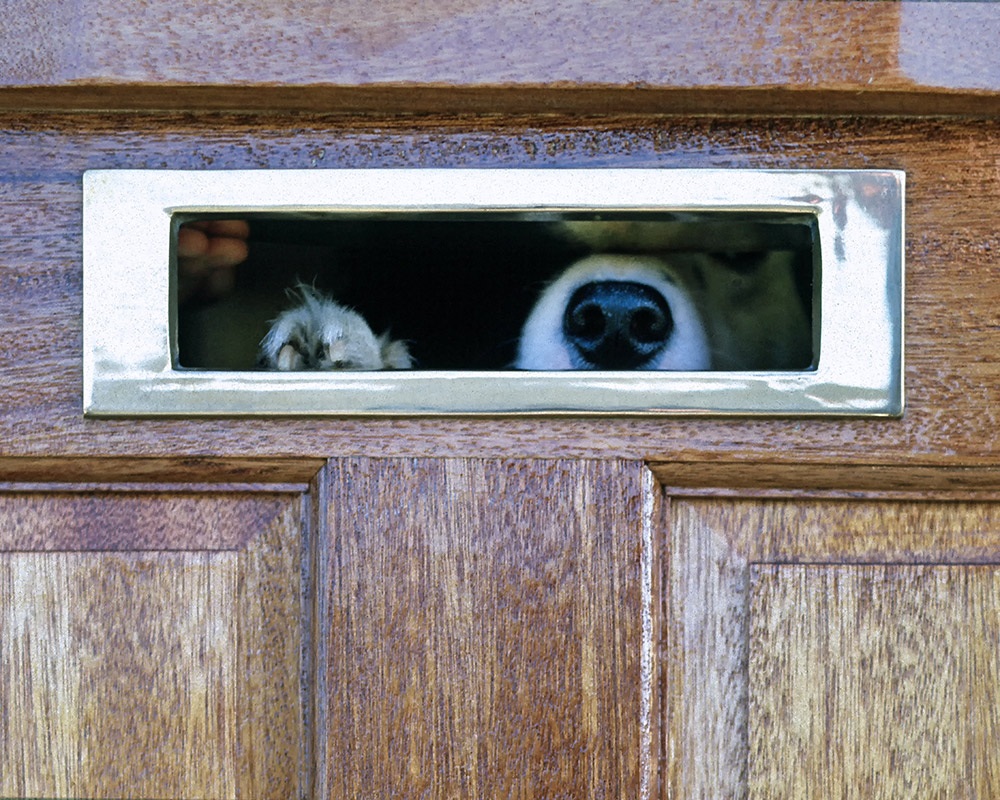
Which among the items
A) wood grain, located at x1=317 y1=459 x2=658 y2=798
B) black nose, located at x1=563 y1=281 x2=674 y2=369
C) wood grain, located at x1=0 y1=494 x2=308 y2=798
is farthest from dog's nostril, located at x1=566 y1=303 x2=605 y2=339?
wood grain, located at x1=0 y1=494 x2=308 y2=798

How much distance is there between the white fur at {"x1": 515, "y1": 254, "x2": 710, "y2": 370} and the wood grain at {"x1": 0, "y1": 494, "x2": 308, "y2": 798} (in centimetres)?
22

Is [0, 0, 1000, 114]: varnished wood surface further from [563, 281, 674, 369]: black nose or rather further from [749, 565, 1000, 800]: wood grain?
[749, 565, 1000, 800]: wood grain

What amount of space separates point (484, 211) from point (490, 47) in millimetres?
87

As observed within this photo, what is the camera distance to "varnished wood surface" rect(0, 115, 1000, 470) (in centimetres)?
48

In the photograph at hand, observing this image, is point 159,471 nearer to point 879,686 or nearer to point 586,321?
point 586,321

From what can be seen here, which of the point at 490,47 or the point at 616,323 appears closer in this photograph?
the point at 490,47

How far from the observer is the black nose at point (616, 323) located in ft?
1.80

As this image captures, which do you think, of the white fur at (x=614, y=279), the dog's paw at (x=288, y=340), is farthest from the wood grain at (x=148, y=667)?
the white fur at (x=614, y=279)

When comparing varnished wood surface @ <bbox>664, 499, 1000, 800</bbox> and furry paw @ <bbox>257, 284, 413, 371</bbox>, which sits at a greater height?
furry paw @ <bbox>257, 284, 413, 371</bbox>

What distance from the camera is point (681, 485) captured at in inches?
19.8

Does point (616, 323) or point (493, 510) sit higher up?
point (616, 323)

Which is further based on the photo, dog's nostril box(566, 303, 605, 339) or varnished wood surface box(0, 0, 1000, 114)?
dog's nostril box(566, 303, 605, 339)

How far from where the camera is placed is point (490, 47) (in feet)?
1.48

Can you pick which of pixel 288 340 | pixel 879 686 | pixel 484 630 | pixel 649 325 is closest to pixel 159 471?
pixel 288 340
